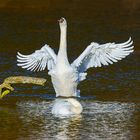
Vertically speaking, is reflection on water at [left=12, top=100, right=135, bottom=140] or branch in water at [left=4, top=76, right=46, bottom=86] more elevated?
branch in water at [left=4, top=76, right=46, bottom=86]

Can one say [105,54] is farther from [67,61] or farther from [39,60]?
[39,60]

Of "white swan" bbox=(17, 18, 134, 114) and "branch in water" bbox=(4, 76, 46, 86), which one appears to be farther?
"branch in water" bbox=(4, 76, 46, 86)

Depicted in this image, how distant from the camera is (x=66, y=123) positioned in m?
11.8

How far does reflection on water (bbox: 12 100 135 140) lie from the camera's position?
11.1 meters

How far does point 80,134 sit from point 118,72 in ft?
18.9

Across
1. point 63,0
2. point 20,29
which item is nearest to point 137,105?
point 20,29

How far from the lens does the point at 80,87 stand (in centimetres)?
1527

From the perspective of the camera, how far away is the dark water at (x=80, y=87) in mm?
11516

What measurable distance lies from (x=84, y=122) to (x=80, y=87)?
3278 mm

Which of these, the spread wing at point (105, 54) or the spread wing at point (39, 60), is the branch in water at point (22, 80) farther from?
the spread wing at point (105, 54)

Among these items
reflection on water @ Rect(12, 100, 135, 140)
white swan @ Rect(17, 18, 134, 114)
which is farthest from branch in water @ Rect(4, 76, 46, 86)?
reflection on water @ Rect(12, 100, 135, 140)

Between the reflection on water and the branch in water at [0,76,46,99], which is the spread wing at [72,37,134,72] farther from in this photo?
the reflection on water

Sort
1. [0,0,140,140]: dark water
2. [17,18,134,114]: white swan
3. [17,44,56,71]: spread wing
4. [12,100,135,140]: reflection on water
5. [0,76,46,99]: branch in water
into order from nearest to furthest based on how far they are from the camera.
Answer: [12,100,135,140]: reflection on water < [0,0,140,140]: dark water < [17,18,134,114]: white swan < [0,76,46,99]: branch in water < [17,44,56,71]: spread wing

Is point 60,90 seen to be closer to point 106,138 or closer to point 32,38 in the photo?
point 106,138
